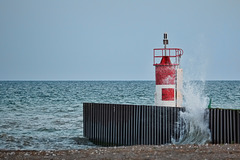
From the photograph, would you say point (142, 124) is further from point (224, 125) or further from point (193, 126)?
point (224, 125)

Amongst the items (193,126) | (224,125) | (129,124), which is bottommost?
(129,124)

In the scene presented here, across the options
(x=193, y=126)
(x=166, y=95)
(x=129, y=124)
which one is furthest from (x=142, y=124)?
(x=166, y=95)

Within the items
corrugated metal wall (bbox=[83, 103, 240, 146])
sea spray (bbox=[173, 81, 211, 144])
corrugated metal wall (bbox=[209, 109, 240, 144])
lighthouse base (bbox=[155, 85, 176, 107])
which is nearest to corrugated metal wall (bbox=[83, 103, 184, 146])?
corrugated metal wall (bbox=[83, 103, 240, 146])

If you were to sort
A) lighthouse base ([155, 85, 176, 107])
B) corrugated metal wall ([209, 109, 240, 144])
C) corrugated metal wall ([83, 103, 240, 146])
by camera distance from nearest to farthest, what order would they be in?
corrugated metal wall ([209, 109, 240, 144]), corrugated metal wall ([83, 103, 240, 146]), lighthouse base ([155, 85, 176, 107])

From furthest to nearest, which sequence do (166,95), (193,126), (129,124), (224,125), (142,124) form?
(166,95) → (129,124) → (142,124) → (193,126) → (224,125)

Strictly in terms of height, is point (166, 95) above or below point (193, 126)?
above

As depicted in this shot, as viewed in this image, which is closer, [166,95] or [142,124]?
[142,124]

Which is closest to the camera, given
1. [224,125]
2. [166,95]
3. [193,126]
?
[224,125]

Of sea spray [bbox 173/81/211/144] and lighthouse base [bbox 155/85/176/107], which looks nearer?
sea spray [bbox 173/81/211/144]

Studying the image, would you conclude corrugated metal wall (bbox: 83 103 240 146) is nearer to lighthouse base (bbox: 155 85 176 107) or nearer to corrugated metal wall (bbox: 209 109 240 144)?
corrugated metal wall (bbox: 209 109 240 144)

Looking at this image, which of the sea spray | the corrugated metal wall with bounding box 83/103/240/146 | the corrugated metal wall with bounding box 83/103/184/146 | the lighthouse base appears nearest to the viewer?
the corrugated metal wall with bounding box 83/103/240/146

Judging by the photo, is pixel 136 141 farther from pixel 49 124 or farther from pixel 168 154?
pixel 49 124

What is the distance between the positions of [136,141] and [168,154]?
4.42 metres

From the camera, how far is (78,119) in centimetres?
2516
